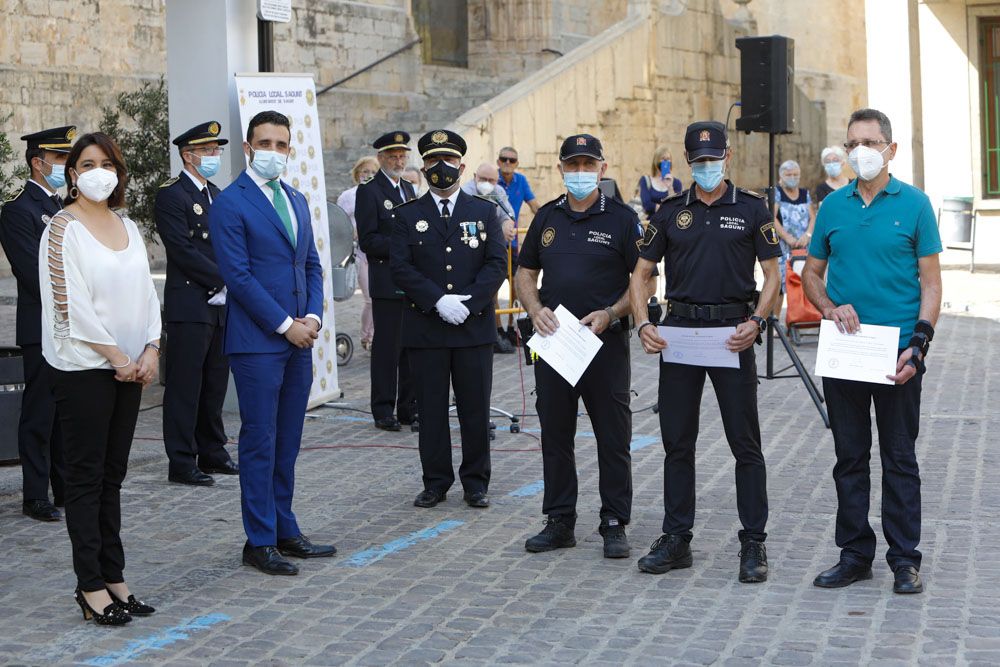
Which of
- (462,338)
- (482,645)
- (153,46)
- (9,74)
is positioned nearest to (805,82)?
(153,46)

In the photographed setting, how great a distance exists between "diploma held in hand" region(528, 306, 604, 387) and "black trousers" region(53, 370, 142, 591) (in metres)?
1.97

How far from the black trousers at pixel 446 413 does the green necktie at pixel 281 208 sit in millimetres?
1522

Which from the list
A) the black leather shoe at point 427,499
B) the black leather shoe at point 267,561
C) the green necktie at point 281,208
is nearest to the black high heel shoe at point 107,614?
the black leather shoe at point 267,561

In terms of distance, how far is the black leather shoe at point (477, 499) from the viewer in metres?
8.30

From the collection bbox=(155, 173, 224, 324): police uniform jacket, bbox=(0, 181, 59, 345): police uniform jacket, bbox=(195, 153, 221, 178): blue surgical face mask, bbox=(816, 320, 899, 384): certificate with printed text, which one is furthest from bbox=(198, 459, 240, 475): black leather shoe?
bbox=(816, 320, 899, 384): certificate with printed text

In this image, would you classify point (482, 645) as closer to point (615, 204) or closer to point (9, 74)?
point (615, 204)

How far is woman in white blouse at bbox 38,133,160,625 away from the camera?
6020mm

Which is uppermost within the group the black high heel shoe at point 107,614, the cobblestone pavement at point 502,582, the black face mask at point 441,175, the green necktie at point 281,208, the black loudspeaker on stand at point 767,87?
the black loudspeaker on stand at point 767,87

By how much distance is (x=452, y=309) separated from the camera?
823 cm

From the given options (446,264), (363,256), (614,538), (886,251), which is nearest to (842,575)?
(614,538)

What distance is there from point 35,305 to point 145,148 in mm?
5548

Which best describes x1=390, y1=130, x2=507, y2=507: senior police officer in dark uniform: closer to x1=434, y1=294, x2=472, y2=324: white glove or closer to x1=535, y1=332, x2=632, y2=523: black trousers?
x1=434, y1=294, x2=472, y2=324: white glove

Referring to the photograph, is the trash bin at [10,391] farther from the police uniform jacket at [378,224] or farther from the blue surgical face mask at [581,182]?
the blue surgical face mask at [581,182]

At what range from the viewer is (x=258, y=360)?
6941 mm
